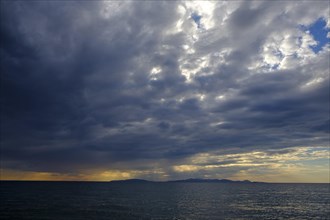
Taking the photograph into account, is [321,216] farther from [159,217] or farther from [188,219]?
[159,217]

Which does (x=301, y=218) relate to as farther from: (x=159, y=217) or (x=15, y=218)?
(x=15, y=218)

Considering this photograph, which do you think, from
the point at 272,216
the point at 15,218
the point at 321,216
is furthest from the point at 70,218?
the point at 321,216

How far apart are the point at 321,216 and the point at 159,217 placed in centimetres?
4264

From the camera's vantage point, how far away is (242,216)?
243 ft

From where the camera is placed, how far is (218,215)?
245 feet

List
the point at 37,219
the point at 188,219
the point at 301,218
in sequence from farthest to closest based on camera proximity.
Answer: the point at 301,218
the point at 188,219
the point at 37,219

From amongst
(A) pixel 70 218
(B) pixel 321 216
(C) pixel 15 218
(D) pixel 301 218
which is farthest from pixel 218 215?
(C) pixel 15 218

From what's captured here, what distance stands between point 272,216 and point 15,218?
2442 inches

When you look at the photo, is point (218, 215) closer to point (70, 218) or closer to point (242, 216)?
point (242, 216)

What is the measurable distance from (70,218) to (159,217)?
67.2 feet

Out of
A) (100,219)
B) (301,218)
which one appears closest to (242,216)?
(301,218)

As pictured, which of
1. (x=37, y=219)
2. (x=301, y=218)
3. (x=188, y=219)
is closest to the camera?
(x=37, y=219)

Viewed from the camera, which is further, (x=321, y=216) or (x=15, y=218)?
(x=321, y=216)

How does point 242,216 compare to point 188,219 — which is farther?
point 242,216
